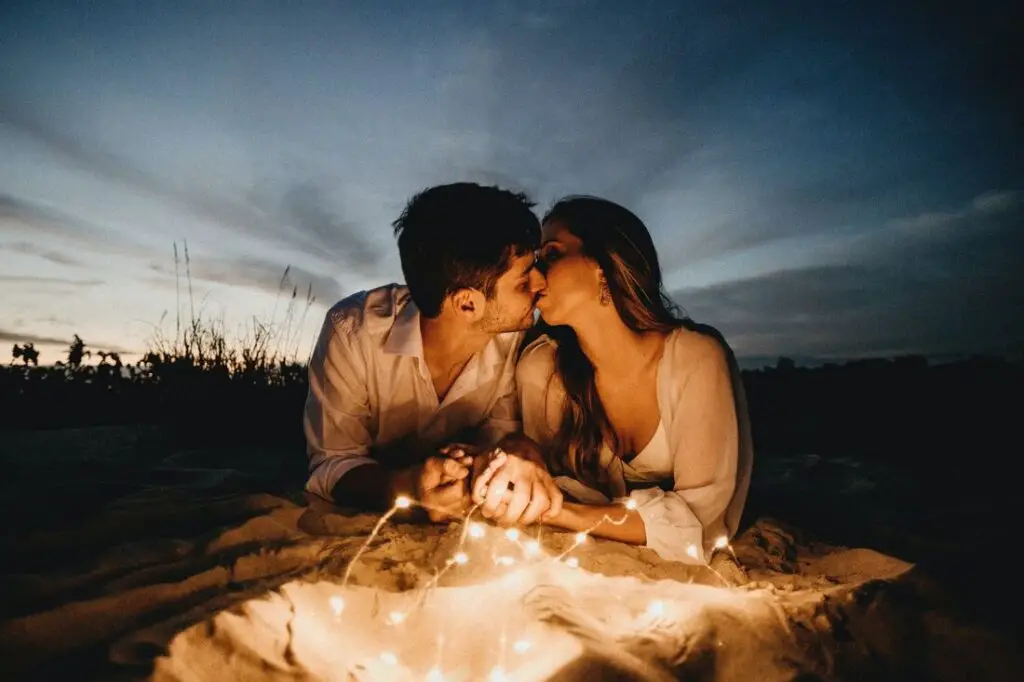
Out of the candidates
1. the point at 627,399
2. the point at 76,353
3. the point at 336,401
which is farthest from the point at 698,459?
the point at 76,353

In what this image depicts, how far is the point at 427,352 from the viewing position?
348cm

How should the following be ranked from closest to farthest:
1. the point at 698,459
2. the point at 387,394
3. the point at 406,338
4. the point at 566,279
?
the point at 698,459, the point at 566,279, the point at 406,338, the point at 387,394

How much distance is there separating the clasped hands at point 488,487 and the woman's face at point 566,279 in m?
0.89

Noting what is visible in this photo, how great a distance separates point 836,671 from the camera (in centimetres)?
157

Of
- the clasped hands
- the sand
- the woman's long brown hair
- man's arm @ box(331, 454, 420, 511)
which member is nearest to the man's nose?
the woman's long brown hair

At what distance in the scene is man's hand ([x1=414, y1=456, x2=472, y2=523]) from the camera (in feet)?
8.61

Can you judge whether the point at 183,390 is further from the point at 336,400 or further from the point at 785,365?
the point at 785,365

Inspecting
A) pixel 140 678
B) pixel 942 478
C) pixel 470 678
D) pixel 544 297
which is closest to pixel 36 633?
pixel 140 678

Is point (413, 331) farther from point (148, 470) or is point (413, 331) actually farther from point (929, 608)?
point (929, 608)

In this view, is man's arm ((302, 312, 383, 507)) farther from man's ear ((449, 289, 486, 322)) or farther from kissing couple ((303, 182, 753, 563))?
man's ear ((449, 289, 486, 322))

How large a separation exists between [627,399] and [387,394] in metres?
1.42

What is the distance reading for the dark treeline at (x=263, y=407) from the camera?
5168 millimetres

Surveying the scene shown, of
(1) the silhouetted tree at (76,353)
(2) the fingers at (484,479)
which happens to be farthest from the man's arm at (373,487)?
(1) the silhouetted tree at (76,353)

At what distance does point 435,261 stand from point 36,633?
7.36 ft
